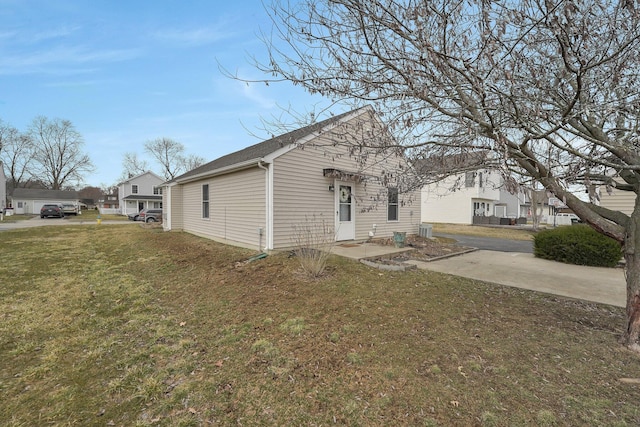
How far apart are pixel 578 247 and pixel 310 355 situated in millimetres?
9032

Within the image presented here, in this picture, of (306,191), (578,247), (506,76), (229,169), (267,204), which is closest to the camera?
(506,76)

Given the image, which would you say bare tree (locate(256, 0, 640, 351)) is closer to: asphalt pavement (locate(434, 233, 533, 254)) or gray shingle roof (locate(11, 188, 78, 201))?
asphalt pavement (locate(434, 233, 533, 254))

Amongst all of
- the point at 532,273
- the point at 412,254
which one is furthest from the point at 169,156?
the point at 532,273

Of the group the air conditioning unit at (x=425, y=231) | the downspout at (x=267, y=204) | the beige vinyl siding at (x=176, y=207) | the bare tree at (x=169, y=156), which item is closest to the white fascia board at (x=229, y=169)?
the downspout at (x=267, y=204)

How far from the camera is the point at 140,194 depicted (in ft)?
134

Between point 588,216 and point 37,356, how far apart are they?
6490 mm

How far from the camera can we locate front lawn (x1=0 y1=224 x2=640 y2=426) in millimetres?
2230

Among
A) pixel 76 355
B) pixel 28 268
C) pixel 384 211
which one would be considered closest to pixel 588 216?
pixel 76 355

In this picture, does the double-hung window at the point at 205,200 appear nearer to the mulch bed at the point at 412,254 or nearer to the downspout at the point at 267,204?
the downspout at the point at 267,204

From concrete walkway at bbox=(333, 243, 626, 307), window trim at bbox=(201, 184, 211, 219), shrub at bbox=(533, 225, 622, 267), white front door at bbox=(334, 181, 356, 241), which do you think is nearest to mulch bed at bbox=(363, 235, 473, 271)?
concrete walkway at bbox=(333, 243, 626, 307)

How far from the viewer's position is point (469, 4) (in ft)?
8.82

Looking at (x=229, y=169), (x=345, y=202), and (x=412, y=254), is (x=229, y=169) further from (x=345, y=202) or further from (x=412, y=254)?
(x=412, y=254)

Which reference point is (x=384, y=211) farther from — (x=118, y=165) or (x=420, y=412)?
(x=118, y=165)

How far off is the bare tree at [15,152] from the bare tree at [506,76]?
63.7 meters
